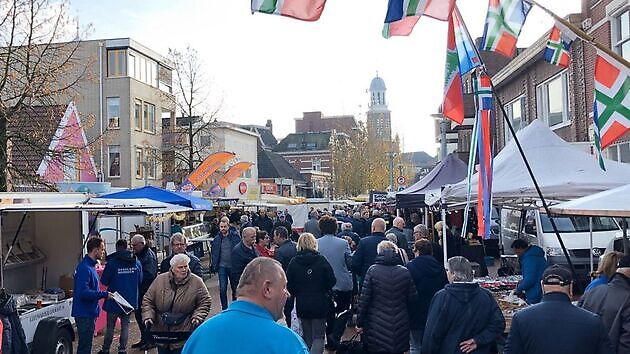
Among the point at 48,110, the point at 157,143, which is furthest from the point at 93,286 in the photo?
the point at 157,143

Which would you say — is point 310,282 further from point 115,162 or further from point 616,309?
point 115,162

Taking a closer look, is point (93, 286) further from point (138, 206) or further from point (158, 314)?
point (158, 314)

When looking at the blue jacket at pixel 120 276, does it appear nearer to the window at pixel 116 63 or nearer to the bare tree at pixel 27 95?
the bare tree at pixel 27 95

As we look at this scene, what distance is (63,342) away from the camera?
26.9 ft

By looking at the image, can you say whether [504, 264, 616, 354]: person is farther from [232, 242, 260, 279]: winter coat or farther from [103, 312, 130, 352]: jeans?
[232, 242, 260, 279]: winter coat

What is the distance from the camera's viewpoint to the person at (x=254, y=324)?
276 cm

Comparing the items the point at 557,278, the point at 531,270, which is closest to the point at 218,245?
the point at 531,270

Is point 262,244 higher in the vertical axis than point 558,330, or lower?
higher

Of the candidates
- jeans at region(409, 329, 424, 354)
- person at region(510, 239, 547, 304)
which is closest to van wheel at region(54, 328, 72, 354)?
jeans at region(409, 329, 424, 354)

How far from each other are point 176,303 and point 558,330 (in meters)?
3.60

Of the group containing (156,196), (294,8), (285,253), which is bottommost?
(285,253)

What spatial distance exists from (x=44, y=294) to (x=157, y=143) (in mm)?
33450

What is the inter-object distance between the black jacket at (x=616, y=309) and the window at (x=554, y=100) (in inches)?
683

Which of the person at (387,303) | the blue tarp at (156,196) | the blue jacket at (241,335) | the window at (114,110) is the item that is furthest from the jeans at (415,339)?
the window at (114,110)
